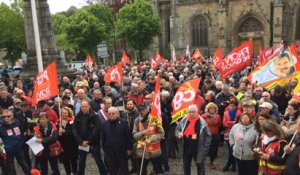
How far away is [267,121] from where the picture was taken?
605 cm

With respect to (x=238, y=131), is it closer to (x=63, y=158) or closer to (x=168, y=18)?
(x=63, y=158)

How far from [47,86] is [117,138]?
3056 mm

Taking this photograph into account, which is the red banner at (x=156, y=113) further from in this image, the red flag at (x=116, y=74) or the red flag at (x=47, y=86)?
the red flag at (x=116, y=74)

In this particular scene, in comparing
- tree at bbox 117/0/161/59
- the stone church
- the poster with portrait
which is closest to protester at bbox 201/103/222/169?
the poster with portrait

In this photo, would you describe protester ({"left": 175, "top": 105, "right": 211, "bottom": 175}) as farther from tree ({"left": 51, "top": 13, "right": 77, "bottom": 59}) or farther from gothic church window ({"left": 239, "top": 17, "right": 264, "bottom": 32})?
tree ({"left": 51, "top": 13, "right": 77, "bottom": 59})

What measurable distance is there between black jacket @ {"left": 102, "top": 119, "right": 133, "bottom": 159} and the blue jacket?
2047 millimetres

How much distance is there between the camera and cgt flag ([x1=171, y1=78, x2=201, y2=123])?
315 inches

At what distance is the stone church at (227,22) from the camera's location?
3878cm

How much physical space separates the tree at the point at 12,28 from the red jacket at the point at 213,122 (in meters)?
39.3

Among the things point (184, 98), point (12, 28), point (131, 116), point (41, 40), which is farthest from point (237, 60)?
point (12, 28)

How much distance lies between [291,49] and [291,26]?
1231 inches

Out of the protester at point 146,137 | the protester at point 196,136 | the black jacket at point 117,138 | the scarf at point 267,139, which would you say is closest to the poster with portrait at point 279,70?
the protester at point 196,136

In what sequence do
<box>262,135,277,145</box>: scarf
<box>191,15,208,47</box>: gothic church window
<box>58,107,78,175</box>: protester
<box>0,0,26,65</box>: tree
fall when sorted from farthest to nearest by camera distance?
<box>191,15,208,47</box>: gothic church window, <box>0,0,26,65</box>: tree, <box>58,107,78,175</box>: protester, <box>262,135,277,145</box>: scarf

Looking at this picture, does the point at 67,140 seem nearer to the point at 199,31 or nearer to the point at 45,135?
the point at 45,135
